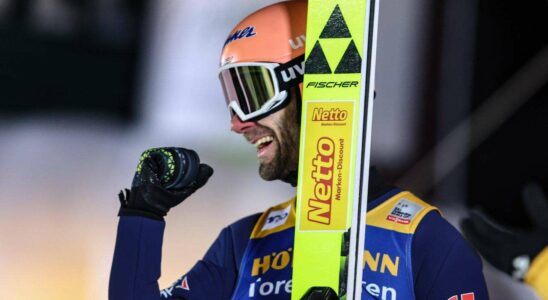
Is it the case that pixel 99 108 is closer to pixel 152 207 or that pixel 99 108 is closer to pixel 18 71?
pixel 18 71

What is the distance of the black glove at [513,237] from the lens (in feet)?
10.0

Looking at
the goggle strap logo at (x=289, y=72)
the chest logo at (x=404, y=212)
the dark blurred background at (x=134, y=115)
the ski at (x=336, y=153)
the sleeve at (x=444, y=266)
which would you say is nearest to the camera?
the ski at (x=336, y=153)

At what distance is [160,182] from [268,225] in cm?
34

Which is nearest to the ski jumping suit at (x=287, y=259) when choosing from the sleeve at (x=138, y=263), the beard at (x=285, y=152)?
the sleeve at (x=138, y=263)

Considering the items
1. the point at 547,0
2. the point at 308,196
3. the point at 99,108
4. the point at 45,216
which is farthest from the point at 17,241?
the point at 547,0

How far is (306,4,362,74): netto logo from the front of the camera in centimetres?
269

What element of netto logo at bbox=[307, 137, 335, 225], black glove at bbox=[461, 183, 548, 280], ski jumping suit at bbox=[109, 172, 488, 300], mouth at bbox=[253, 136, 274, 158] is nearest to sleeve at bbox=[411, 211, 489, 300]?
ski jumping suit at bbox=[109, 172, 488, 300]

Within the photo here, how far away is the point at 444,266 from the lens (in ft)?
9.32

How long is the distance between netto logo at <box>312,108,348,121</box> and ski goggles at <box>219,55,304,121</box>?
1.11 ft

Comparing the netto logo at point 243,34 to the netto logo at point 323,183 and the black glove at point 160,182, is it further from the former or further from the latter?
the netto logo at point 323,183

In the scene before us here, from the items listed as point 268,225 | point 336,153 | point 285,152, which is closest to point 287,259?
point 268,225

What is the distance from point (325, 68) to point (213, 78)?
3.69ft

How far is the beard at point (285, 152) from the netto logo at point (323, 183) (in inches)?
15.5

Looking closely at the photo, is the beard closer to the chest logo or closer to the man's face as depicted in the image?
the man's face
